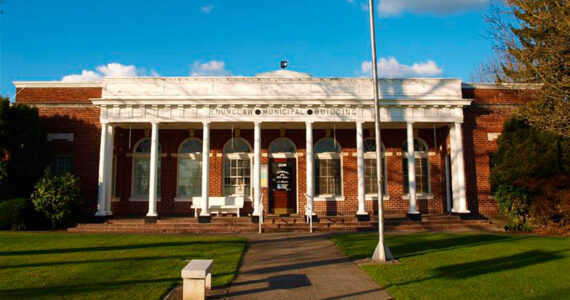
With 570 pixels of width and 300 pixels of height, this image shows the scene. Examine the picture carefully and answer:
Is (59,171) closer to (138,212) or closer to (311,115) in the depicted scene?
(138,212)

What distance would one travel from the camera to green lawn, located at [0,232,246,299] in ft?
20.8

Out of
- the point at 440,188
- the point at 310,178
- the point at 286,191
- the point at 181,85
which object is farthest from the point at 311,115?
the point at 440,188

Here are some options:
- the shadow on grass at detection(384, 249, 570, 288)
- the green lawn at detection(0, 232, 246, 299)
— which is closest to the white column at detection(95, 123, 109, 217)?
the green lawn at detection(0, 232, 246, 299)

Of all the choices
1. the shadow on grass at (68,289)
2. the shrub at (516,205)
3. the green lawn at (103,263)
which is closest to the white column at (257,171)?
the green lawn at (103,263)

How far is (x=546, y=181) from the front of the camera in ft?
45.1

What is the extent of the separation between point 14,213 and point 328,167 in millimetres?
11773

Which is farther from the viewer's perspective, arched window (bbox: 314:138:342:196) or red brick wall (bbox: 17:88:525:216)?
arched window (bbox: 314:138:342:196)

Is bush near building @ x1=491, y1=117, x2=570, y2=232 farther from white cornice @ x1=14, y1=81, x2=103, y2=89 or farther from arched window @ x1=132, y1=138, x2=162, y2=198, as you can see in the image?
white cornice @ x1=14, y1=81, x2=103, y2=89

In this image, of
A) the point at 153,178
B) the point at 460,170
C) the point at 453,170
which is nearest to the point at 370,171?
the point at 453,170

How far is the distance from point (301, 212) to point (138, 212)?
6810 millimetres

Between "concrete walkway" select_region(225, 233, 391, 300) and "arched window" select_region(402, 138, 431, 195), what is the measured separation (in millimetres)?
7577

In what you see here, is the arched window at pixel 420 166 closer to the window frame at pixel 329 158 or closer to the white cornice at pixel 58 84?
the window frame at pixel 329 158

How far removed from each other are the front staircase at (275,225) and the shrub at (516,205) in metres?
0.59

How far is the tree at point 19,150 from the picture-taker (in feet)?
47.3
